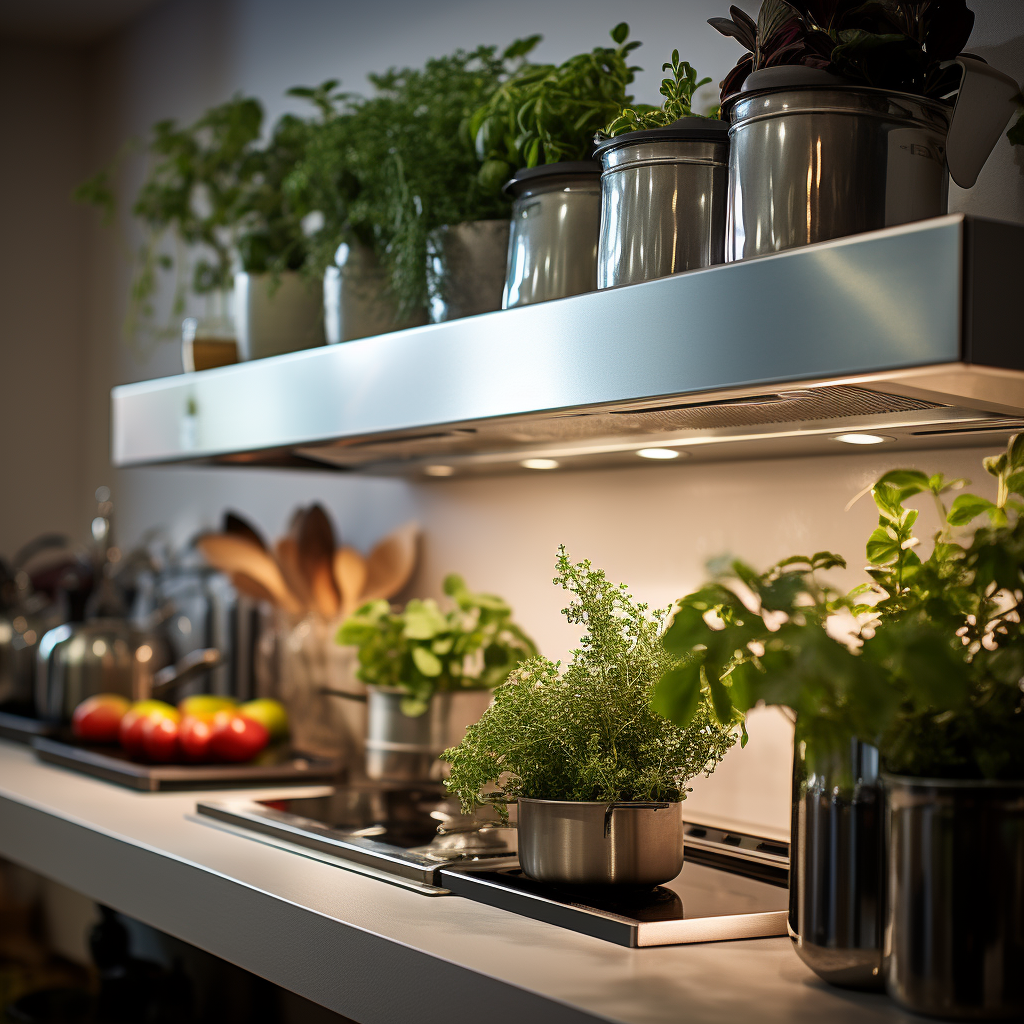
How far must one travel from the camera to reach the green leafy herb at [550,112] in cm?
126

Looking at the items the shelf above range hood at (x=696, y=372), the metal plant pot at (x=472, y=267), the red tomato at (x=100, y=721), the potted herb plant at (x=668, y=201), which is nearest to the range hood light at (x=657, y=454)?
the shelf above range hood at (x=696, y=372)

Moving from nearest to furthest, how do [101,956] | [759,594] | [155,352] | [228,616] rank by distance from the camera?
[759,594] < [101,956] < [228,616] < [155,352]

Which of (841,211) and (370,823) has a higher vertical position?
(841,211)

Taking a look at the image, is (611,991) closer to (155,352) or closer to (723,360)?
(723,360)

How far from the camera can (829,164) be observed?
91 cm

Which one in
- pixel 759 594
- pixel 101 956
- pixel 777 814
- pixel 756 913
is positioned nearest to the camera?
pixel 759 594

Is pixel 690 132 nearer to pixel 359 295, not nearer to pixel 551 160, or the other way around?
pixel 551 160

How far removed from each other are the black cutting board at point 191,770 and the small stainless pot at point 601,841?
0.71 metres

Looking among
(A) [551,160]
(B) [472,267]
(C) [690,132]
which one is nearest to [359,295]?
(B) [472,267]

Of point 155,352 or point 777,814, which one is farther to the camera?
point 155,352

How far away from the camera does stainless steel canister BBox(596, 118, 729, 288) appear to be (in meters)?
1.04

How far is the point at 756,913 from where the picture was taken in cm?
99

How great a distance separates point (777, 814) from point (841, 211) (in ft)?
2.18

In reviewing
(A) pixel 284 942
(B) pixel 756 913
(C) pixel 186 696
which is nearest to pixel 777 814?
(B) pixel 756 913
